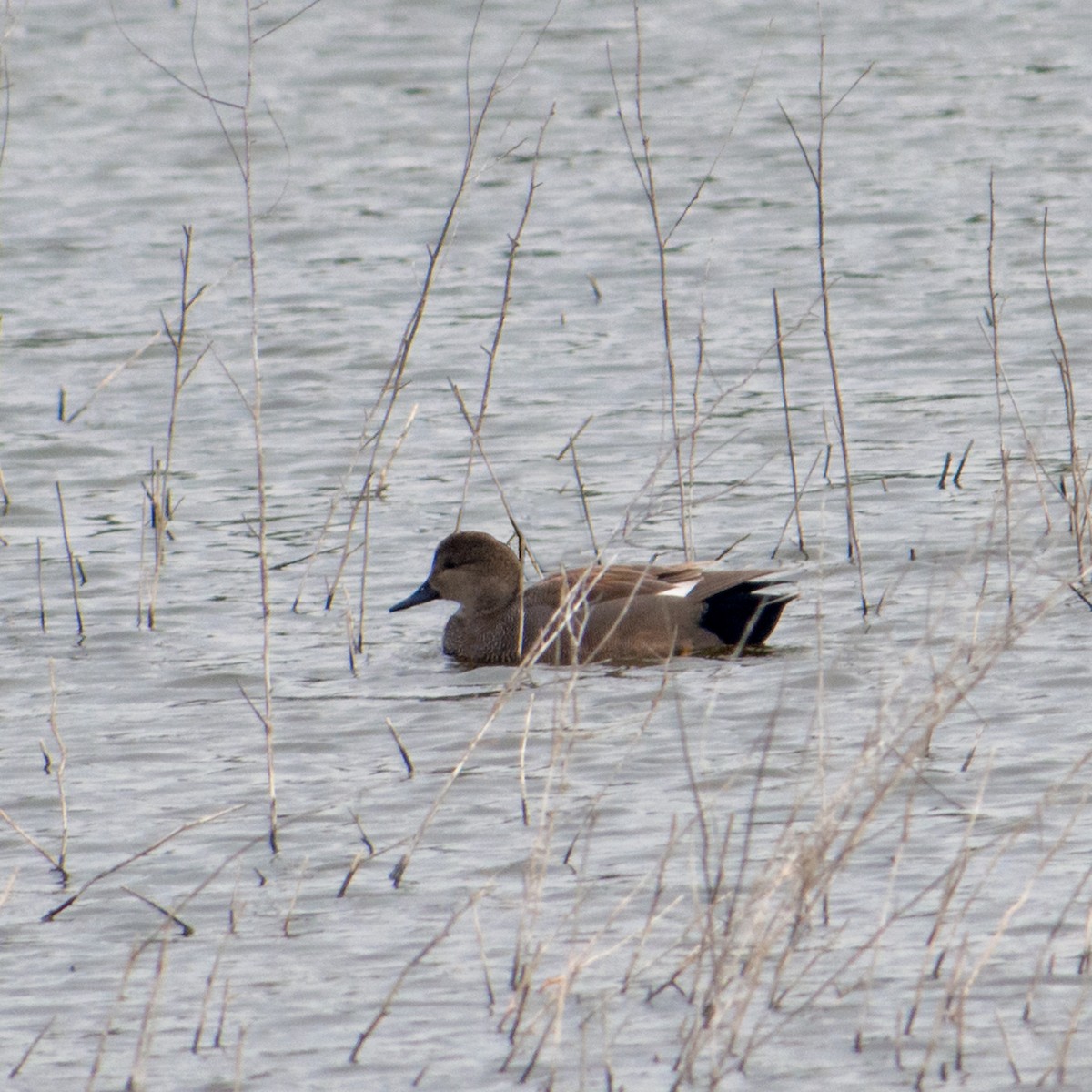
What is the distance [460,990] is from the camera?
5402mm

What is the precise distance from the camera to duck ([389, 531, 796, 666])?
8328mm

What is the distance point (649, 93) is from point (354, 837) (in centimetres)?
1251

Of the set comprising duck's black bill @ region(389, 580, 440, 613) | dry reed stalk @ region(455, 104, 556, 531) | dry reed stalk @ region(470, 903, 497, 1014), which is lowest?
duck's black bill @ region(389, 580, 440, 613)

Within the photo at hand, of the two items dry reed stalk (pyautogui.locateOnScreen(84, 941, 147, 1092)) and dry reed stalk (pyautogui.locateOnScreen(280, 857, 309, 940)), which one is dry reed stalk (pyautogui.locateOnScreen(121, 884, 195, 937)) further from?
dry reed stalk (pyautogui.locateOnScreen(84, 941, 147, 1092))

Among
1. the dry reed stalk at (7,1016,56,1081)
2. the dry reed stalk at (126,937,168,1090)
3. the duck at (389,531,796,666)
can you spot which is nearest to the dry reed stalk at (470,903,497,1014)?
the dry reed stalk at (126,937,168,1090)

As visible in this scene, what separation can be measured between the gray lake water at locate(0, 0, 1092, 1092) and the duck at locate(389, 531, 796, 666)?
6.4 inches

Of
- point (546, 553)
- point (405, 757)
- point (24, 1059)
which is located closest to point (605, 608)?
point (546, 553)

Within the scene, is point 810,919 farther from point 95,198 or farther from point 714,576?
point 95,198

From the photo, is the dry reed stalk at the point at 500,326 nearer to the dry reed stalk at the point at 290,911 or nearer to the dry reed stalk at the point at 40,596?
the dry reed stalk at the point at 40,596

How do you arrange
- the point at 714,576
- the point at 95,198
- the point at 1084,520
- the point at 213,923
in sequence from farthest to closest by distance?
the point at 95,198, the point at 714,576, the point at 1084,520, the point at 213,923

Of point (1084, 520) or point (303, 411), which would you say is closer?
point (1084, 520)

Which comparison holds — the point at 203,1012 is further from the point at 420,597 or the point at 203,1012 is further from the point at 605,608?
the point at 420,597

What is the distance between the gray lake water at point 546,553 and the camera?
5203 millimetres

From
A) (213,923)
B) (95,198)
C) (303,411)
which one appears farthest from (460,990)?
(95,198)
